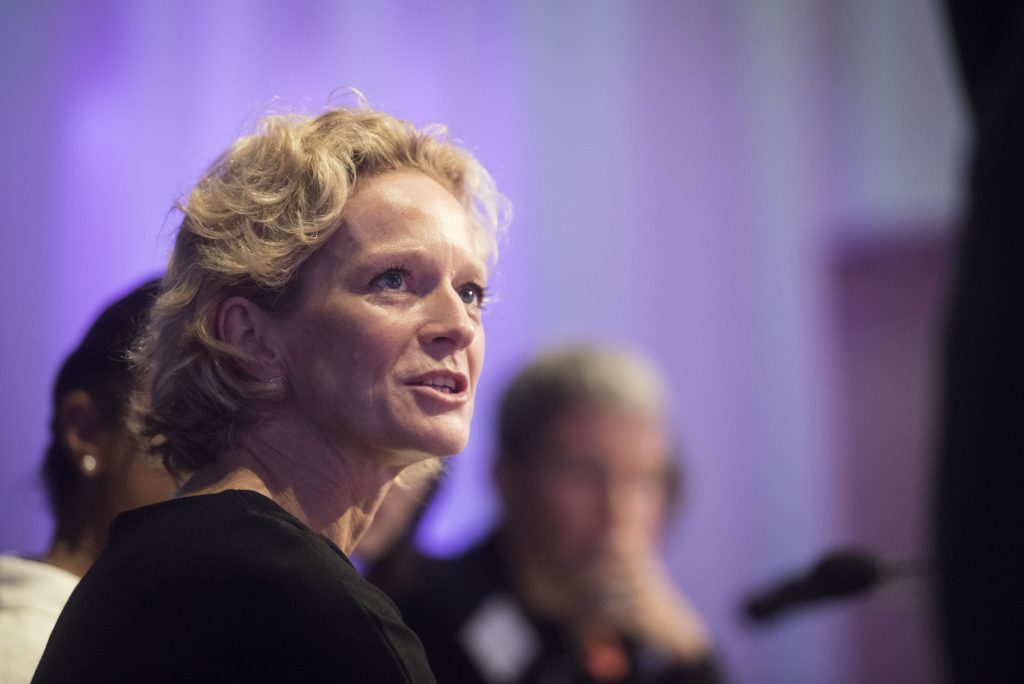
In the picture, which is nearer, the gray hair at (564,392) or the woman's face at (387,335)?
the woman's face at (387,335)

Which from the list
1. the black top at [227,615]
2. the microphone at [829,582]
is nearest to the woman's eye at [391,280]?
the black top at [227,615]

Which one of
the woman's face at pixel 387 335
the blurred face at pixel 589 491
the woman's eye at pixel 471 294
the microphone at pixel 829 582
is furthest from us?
the blurred face at pixel 589 491

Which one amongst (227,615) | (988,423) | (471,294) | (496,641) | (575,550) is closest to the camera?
(988,423)

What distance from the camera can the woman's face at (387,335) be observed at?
4.60ft

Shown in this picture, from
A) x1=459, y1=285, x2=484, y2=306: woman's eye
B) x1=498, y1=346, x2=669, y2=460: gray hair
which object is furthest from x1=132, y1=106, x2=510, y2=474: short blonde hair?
x1=498, y1=346, x2=669, y2=460: gray hair

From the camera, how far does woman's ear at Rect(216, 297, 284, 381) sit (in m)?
1.45

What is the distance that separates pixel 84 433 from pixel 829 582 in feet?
4.12

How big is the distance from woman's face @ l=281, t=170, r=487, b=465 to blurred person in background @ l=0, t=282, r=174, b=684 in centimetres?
32

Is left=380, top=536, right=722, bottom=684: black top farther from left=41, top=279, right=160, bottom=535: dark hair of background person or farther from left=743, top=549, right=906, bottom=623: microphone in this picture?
left=41, top=279, right=160, bottom=535: dark hair of background person

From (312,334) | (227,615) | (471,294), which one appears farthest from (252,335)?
(227,615)

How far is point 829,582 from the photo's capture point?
1.92m

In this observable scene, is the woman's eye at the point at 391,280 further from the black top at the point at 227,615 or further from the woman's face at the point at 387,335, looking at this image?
the black top at the point at 227,615

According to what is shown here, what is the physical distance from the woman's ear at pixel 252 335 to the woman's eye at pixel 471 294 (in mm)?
260

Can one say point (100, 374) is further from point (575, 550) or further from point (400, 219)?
point (575, 550)
